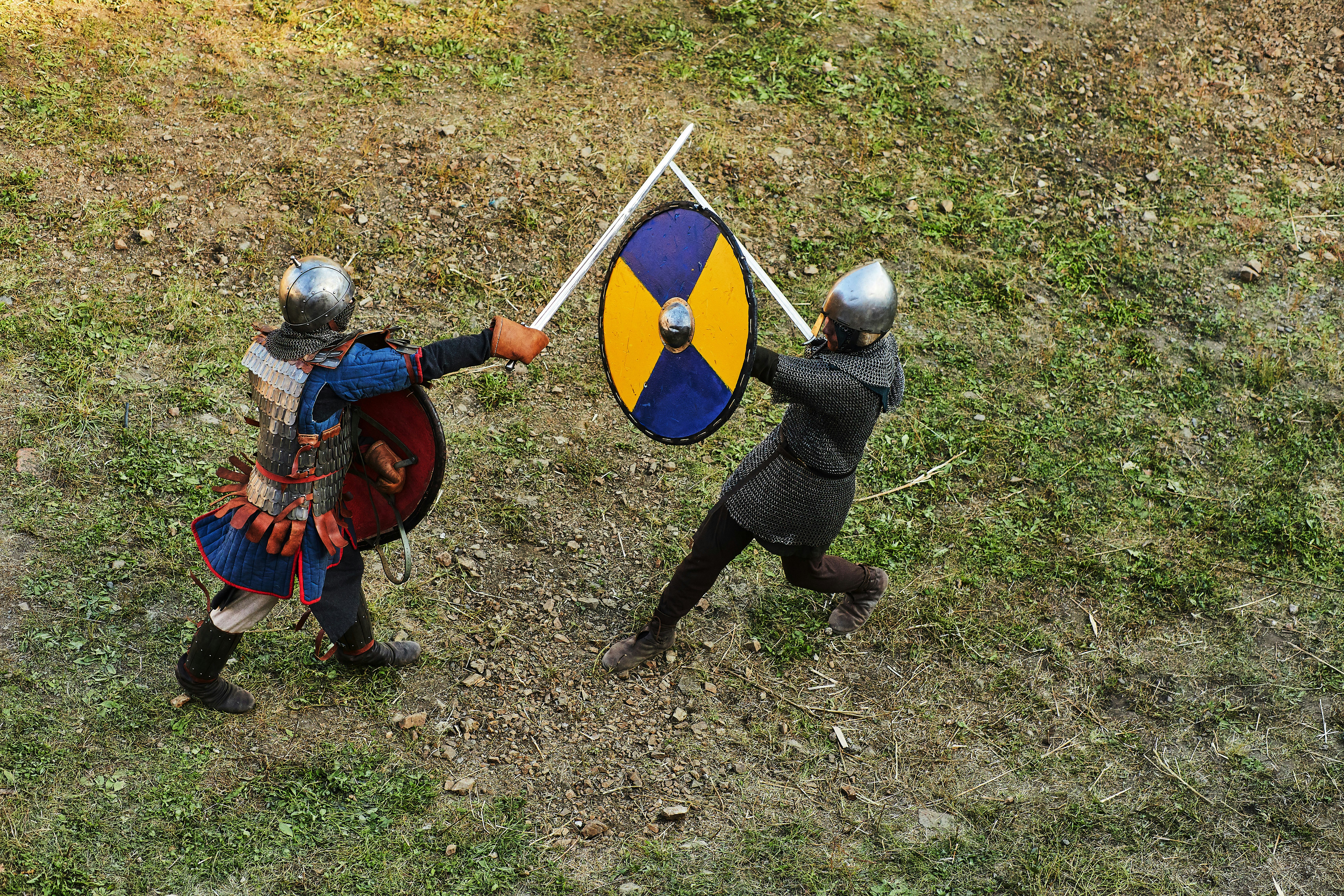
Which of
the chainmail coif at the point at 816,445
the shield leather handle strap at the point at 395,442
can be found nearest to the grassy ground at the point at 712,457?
the chainmail coif at the point at 816,445

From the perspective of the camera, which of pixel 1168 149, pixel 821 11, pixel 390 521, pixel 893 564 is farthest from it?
pixel 821 11

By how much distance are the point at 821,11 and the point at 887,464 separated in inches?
165

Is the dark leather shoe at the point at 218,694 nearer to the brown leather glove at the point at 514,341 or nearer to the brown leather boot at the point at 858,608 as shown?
the brown leather glove at the point at 514,341

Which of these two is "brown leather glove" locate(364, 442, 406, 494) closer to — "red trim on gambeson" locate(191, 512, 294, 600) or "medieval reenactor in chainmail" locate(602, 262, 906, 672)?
"red trim on gambeson" locate(191, 512, 294, 600)

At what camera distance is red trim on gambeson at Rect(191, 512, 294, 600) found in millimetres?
3439

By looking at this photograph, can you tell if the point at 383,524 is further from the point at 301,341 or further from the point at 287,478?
the point at 301,341

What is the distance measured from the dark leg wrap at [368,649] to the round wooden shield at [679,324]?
1281 mm

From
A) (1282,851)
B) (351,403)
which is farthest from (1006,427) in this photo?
(351,403)

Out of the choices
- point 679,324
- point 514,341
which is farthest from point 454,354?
point 679,324

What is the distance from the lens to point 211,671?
3.69 meters

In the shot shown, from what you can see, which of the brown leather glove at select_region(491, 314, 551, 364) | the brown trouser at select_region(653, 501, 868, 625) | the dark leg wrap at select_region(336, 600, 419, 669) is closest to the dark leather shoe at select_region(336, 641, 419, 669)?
the dark leg wrap at select_region(336, 600, 419, 669)

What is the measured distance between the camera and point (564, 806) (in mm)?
3791

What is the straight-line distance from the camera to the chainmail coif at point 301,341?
330cm

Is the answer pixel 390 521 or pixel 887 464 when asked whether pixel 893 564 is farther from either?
pixel 390 521
